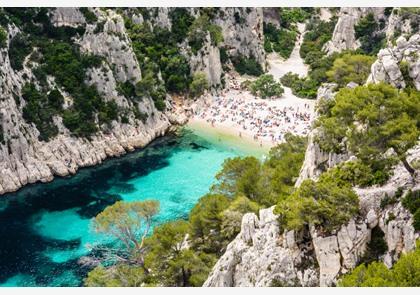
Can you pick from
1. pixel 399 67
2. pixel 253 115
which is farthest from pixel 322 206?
pixel 253 115

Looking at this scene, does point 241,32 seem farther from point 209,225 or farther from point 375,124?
point 375,124

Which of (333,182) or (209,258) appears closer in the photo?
(333,182)

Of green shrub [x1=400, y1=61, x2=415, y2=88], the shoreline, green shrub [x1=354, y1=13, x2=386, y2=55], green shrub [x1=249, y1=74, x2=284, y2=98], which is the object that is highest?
green shrub [x1=400, y1=61, x2=415, y2=88]

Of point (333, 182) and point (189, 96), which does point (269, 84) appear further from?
point (333, 182)

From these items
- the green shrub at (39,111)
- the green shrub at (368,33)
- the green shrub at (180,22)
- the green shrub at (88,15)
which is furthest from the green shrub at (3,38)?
the green shrub at (368,33)

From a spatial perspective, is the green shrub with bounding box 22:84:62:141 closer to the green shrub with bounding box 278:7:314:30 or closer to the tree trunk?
the tree trunk

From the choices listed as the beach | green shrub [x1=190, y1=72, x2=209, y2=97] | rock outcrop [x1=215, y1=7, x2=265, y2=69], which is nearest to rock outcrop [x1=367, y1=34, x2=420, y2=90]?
the beach

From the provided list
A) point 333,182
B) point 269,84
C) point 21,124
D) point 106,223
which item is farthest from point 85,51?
point 333,182
